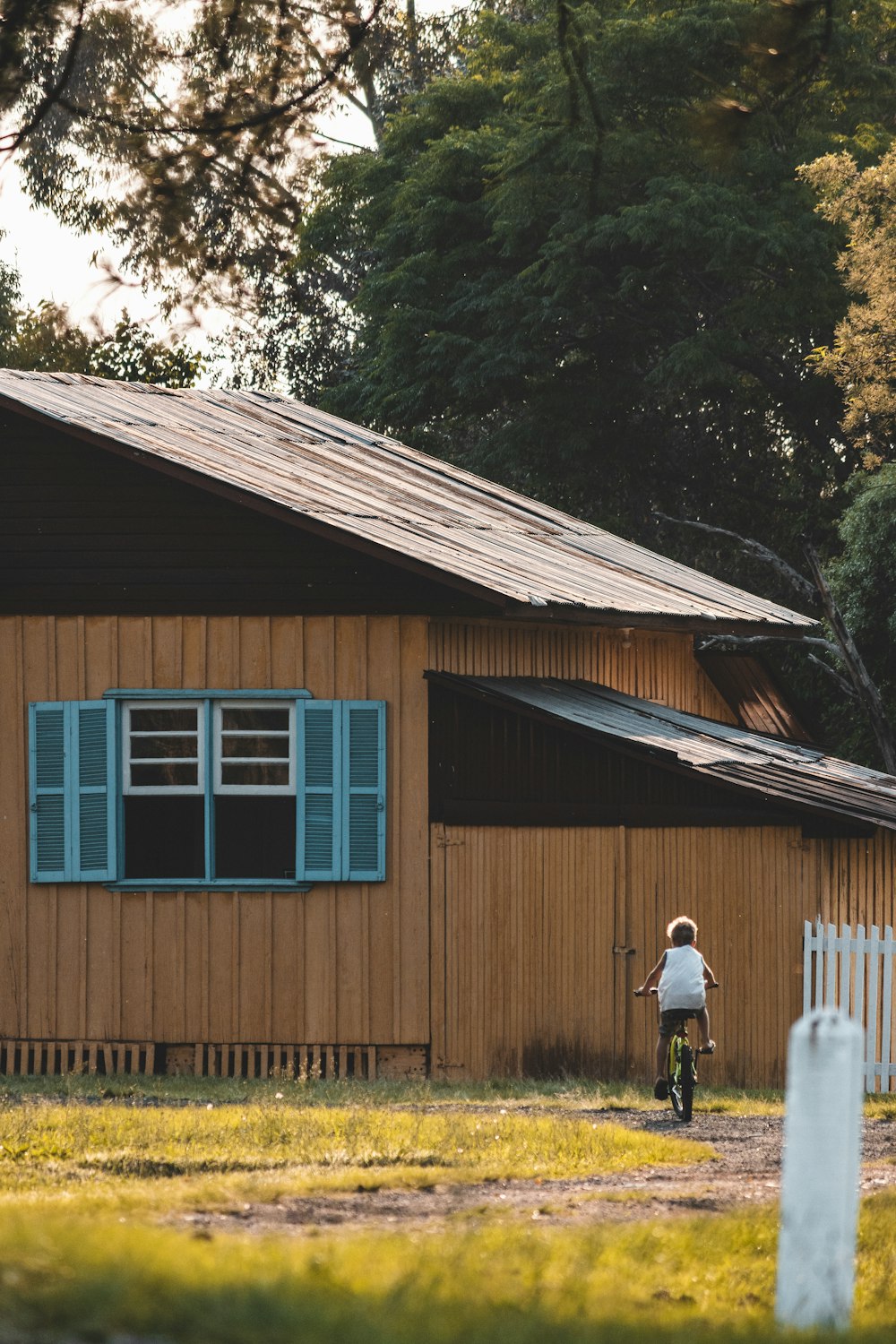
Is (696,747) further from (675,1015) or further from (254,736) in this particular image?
(675,1015)

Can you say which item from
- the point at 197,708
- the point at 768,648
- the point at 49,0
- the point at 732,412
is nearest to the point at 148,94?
the point at 49,0

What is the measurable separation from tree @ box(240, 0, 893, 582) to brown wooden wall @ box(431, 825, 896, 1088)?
19664 millimetres

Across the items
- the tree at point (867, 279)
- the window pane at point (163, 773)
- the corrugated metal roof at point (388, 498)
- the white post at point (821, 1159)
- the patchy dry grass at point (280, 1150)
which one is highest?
the tree at point (867, 279)

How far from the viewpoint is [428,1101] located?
13.3 meters

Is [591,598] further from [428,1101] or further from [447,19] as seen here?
[447,19]

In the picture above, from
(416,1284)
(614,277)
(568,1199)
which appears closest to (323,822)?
(568,1199)

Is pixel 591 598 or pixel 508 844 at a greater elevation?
pixel 591 598

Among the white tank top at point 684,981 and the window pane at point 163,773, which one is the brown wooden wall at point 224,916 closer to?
the window pane at point 163,773

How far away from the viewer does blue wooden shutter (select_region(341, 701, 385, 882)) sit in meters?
15.7

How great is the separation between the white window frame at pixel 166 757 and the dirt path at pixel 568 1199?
600 centimetres

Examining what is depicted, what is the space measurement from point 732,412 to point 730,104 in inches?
1186

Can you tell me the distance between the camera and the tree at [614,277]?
34.0m

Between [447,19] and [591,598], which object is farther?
[447,19]

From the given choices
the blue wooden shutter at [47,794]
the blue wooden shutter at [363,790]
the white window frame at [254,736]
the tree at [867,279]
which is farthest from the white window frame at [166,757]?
the tree at [867,279]
